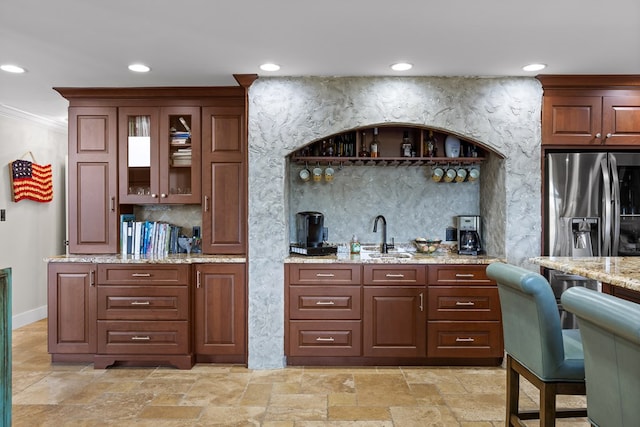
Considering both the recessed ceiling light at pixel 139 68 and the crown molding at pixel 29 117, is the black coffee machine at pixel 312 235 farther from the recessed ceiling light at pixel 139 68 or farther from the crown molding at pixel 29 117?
the crown molding at pixel 29 117

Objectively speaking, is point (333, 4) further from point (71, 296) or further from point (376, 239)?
point (71, 296)

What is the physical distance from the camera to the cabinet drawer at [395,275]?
3736 millimetres

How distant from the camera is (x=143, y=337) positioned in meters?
3.74

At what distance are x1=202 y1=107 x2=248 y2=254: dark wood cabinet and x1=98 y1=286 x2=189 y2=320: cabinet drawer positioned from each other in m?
0.48

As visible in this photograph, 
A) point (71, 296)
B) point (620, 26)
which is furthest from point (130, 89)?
point (620, 26)

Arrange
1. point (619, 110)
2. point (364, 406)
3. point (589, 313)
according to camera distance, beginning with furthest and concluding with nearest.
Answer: point (619, 110) < point (364, 406) < point (589, 313)

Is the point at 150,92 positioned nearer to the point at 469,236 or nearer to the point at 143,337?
the point at 143,337

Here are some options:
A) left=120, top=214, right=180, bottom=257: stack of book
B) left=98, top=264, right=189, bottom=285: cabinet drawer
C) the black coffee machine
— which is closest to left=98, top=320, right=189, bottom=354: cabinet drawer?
left=98, top=264, right=189, bottom=285: cabinet drawer

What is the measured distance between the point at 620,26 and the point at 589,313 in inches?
90.0

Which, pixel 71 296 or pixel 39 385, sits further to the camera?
pixel 71 296

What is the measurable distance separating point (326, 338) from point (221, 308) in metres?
0.93

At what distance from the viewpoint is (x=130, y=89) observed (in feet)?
13.1

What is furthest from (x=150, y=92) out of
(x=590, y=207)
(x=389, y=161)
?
(x=590, y=207)

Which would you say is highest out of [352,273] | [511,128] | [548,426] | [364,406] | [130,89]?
[130,89]
